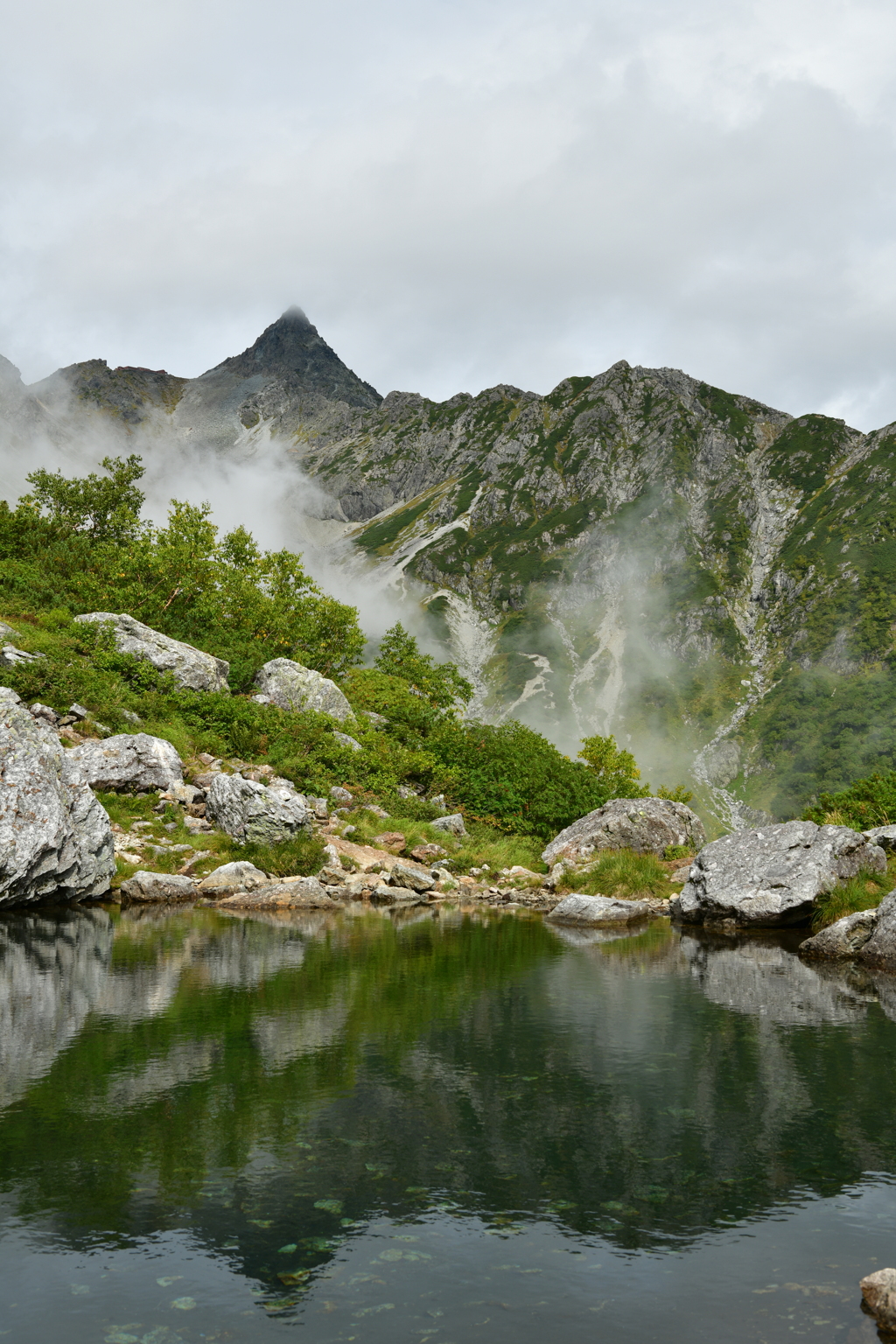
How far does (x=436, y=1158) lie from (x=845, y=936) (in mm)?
18552

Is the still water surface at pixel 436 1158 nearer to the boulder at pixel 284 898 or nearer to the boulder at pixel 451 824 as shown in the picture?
the boulder at pixel 284 898

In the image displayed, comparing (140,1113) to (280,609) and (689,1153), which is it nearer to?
(689,1153)

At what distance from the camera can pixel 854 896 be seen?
27.5 meters

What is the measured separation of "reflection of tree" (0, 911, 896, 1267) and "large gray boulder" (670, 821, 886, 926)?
777 cm

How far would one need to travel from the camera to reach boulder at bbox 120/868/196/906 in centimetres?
3188

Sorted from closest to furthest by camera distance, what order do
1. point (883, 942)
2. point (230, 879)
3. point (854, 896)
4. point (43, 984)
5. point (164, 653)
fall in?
point (43, 984) < point (883, 942) < point (854, 896) < point (230, 879) < point (164, 653)

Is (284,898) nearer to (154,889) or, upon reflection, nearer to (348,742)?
(154,889)

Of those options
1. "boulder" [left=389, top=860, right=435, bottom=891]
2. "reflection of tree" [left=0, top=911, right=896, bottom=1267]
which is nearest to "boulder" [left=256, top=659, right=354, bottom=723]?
"boulder" [left=389, top=860, right=435, bottom=891]

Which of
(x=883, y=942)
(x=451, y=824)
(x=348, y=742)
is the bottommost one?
(x=883, y=942)

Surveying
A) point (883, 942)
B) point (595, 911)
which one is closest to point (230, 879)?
point (595, 911)

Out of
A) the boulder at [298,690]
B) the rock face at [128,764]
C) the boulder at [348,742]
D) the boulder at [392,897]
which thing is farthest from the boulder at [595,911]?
the boulder at [298,690]

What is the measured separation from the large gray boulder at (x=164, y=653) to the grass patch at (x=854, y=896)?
3654 centimetres

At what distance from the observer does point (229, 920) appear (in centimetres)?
2841

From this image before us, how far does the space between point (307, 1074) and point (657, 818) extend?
3474cm
